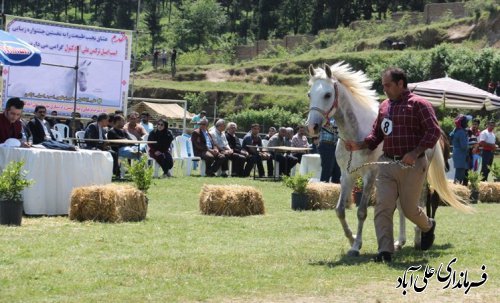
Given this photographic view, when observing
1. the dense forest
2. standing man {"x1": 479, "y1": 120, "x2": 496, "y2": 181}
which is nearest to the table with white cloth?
standing man {"x1": 479, "y1": 120, "x2": 496, "y2": 181}

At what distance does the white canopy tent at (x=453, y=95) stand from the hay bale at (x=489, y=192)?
3949mm

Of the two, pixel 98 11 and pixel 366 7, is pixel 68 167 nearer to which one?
pixel 366 7

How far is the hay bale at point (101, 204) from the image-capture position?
1277 centimetres

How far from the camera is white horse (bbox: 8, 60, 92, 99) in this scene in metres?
24.6

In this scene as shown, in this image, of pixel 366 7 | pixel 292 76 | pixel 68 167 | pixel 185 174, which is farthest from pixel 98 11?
pixel 68 167

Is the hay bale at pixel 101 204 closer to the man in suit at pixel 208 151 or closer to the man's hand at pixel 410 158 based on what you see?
the man's hand at pixel 410 158

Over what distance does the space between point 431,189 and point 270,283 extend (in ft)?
15.0

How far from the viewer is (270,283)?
7.86 meters

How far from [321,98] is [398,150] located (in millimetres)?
1175

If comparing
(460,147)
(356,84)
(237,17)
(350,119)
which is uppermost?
(237,17)

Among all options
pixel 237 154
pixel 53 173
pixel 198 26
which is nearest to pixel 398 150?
pixel 53 173

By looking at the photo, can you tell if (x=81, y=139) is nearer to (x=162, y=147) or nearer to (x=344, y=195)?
(x=162, y=147)

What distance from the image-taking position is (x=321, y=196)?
16250mm

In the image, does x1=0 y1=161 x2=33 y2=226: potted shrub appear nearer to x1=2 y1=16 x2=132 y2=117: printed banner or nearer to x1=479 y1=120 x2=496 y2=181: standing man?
x1=2 y1=16 x2=132 y2=117: printed banner
